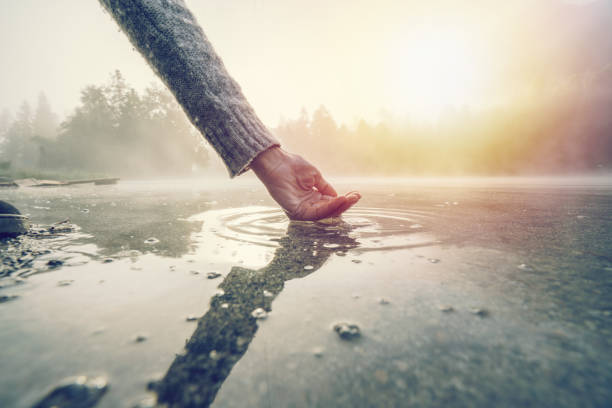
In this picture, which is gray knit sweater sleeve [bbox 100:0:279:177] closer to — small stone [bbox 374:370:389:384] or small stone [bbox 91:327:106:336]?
small stone [bbox 91:327:106:336]

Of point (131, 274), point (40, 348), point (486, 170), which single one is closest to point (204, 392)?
point (40, 348)

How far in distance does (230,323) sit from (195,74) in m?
1.55

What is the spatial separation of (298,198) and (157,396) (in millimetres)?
1637

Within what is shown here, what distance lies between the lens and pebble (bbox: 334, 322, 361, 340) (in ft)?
2.40

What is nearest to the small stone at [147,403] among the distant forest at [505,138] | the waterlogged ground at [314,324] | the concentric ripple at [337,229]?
the waterlogged ground at [314,324]

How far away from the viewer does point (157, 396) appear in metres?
0.53

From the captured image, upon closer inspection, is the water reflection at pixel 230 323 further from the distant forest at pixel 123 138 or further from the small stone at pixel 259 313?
the distant forest at pixel 123 138

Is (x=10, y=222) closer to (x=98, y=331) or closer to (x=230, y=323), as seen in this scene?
(x=98, y=331)

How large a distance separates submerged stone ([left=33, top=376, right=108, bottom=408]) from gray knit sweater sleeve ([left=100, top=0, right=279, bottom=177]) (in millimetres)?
1481

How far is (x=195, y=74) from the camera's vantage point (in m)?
1.70

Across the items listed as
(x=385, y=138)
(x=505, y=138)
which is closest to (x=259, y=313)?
(x=505, y=138)

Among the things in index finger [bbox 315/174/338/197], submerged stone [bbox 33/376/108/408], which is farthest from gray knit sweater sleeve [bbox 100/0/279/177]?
submerged stone [bbox 33/376/108/408]

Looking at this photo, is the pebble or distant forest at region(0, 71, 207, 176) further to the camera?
distant forest at region(0, 71, 207, 176)

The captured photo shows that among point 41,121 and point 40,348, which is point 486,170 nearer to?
point 40,348
